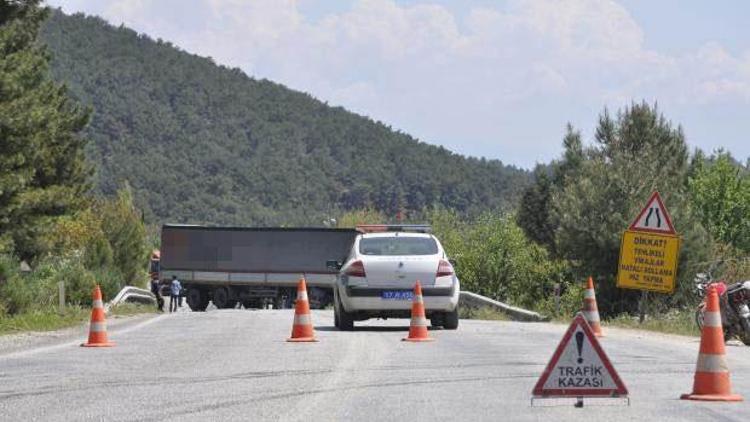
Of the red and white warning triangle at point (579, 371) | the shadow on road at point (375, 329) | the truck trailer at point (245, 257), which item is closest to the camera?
the red and white warning triangle at point (579, 371)

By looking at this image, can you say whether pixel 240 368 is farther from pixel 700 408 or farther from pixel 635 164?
pixel 635 164

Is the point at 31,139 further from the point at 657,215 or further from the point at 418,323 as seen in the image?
the point at 418,323

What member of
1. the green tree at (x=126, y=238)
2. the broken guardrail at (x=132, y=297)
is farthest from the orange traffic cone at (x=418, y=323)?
the green tree at (x=126, y=238)

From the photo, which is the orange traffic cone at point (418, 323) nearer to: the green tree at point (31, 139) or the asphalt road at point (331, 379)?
the asphalt road at point (331, 379)

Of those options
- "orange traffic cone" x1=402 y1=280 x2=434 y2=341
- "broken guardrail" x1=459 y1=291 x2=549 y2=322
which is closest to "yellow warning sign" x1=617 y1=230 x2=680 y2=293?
"orange traffic cone" x1=402 y1=280 x2=434 y2=341

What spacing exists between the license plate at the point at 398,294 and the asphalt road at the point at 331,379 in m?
0.90

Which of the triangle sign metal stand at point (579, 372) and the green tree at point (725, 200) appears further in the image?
the green tree at point (725, 200)

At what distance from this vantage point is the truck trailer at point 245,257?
195 feet

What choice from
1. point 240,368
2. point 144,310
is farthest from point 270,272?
point 240,368

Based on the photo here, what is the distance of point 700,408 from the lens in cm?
1022

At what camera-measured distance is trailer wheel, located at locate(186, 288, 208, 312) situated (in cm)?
6016

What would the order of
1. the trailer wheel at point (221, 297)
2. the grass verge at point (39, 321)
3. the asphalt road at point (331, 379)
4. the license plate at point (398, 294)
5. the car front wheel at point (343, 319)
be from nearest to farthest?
the asphalt road at point (331, 379) < the license plate at point (398, 294) < the car front wheel at point (343, 319) < the grass verge at point (39, 321) < the trailer wheel at point (221, 297)

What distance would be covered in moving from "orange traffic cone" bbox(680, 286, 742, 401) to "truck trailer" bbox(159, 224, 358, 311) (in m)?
48.6

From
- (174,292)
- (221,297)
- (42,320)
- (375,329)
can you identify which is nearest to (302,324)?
(375,329)
